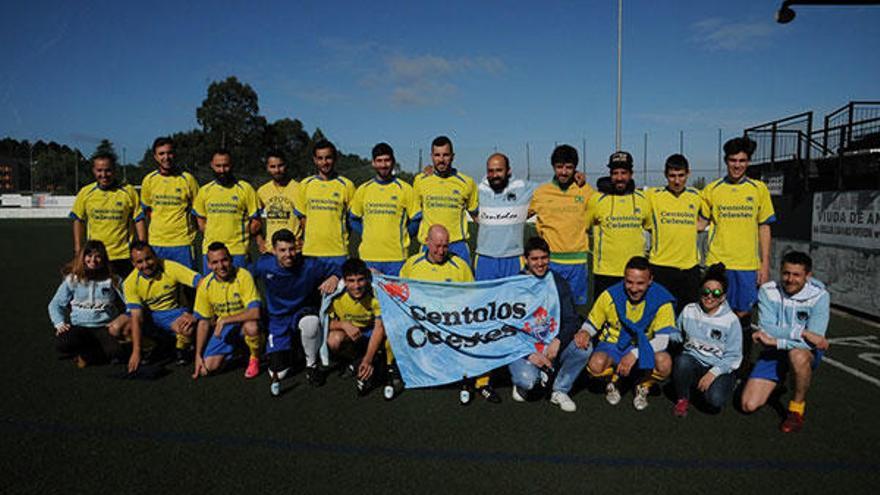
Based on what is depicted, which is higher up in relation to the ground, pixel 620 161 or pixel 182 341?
pixel 620 161

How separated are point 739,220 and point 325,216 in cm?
393

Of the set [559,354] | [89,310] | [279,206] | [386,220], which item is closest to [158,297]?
[89,310]

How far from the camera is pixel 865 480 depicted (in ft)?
10.1

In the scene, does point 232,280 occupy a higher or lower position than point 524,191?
lower

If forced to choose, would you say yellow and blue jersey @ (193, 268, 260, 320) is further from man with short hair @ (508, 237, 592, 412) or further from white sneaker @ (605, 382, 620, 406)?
white sneaker @ (605, 382, 620, 406)

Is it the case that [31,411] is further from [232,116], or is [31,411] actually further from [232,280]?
[232,116]

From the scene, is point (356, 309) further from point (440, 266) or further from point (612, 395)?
point (612, 395)

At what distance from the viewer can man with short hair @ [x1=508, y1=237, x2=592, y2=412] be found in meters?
4.20

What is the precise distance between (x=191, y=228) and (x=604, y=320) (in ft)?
14.3

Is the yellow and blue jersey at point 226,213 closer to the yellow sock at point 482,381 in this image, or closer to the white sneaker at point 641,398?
the yellow sock at point 482,381

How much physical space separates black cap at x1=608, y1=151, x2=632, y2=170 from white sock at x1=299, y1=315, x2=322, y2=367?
9.98 ft

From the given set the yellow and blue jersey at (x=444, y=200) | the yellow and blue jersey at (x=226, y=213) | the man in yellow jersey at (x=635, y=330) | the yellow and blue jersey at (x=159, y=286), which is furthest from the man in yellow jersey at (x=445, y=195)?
the yellow and blue jersey at (x=159, y=286)

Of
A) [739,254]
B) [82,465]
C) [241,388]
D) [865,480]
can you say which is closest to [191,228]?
[241,388]

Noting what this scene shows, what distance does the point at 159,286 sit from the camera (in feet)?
16.6
